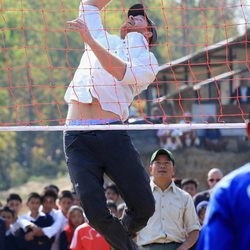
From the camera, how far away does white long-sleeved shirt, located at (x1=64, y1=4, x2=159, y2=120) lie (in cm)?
851

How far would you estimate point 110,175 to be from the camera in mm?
8484

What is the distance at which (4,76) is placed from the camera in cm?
4519

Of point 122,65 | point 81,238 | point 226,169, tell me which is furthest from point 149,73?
point 226,169

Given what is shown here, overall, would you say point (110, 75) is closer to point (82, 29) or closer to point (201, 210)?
point (82, 29)

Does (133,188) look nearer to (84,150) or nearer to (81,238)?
(84,150)

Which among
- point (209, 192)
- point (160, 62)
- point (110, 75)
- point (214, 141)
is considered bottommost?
point (209, 192)

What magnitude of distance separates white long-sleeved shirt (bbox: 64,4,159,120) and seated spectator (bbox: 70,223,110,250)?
3.95m

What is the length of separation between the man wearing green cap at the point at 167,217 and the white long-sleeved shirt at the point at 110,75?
2.08 meters

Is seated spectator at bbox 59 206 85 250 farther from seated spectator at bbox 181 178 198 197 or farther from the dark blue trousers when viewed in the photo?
the dark blue trousers

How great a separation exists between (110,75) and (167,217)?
7.86 ft

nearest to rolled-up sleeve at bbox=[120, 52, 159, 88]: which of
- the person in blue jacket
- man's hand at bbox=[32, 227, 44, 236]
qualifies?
the person in blue jacket

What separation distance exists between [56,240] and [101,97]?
6.85 m

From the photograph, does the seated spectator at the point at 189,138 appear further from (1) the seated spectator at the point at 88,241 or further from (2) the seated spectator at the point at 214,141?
(1) the seated spectator at the point at 88,241

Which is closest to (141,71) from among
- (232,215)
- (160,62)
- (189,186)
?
(232,215)
